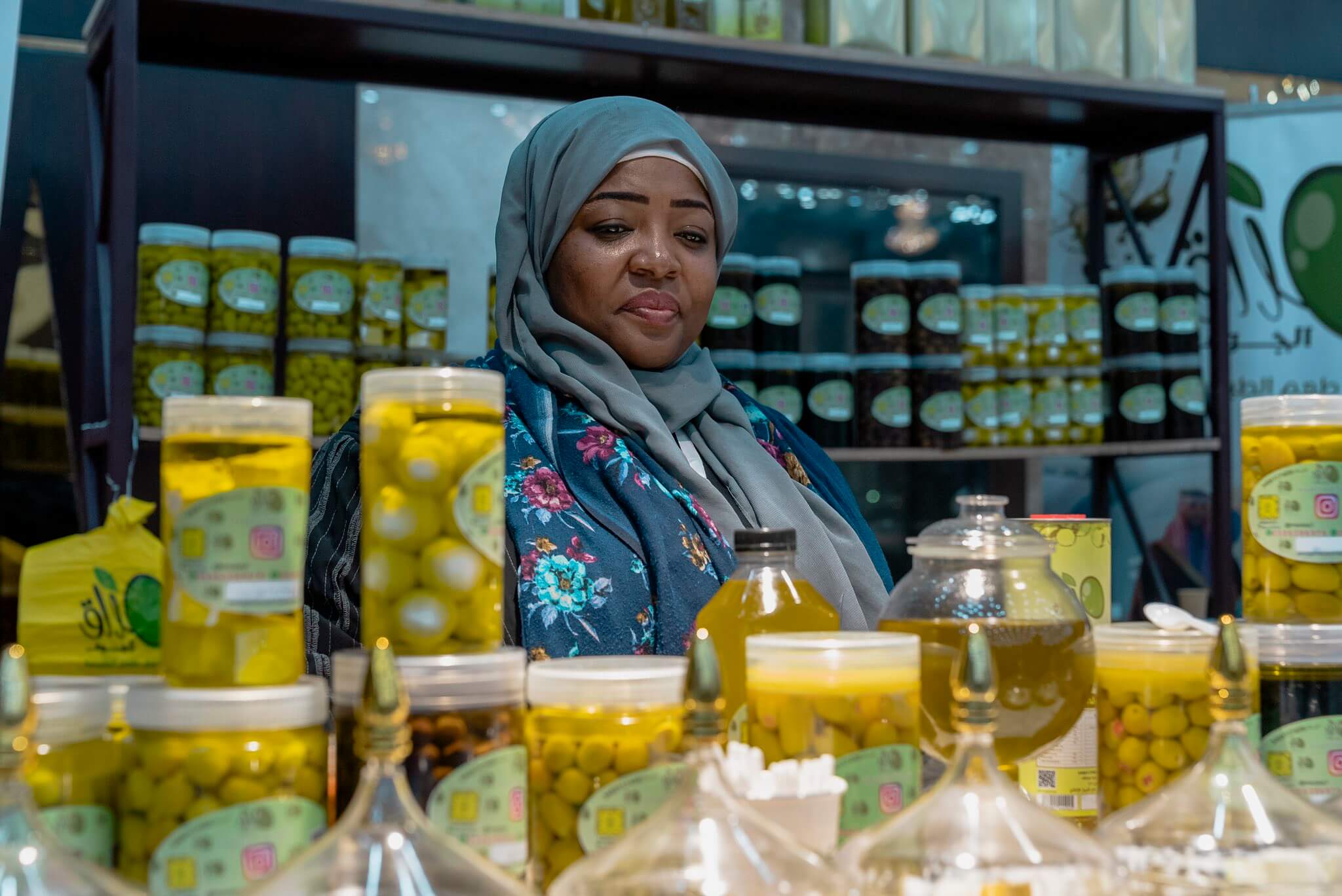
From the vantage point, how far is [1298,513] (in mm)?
890

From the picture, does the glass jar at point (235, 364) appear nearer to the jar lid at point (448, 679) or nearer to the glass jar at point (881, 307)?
the glass jar at point (881, 307)

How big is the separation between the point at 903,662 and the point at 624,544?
825 millimetres

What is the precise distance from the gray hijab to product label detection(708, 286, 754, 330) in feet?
2.17

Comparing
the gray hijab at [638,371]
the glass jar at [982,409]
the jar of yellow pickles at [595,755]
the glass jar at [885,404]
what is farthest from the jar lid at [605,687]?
the glass jar at [982,409]

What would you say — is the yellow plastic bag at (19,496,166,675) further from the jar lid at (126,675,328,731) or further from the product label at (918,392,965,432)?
the product label at (918,392,965,432)

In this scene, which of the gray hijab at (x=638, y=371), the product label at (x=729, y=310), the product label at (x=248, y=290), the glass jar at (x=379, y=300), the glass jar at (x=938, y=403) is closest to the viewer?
the gray hijab at (x=638, y=371)

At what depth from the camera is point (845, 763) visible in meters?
0.74

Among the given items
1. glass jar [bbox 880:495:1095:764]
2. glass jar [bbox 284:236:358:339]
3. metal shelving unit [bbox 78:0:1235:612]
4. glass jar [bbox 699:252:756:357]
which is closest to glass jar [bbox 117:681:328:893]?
glass jar [bbox 880:495:1095:764]

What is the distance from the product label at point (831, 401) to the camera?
2.69m

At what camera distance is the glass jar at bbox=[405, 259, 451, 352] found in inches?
92.7

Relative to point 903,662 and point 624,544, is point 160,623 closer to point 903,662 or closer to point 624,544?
point 903,662

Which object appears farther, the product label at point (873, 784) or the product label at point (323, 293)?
the product label at point (323, 293)

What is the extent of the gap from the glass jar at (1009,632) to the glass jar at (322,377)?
1574 mm

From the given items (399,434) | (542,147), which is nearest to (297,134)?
(542,147)
